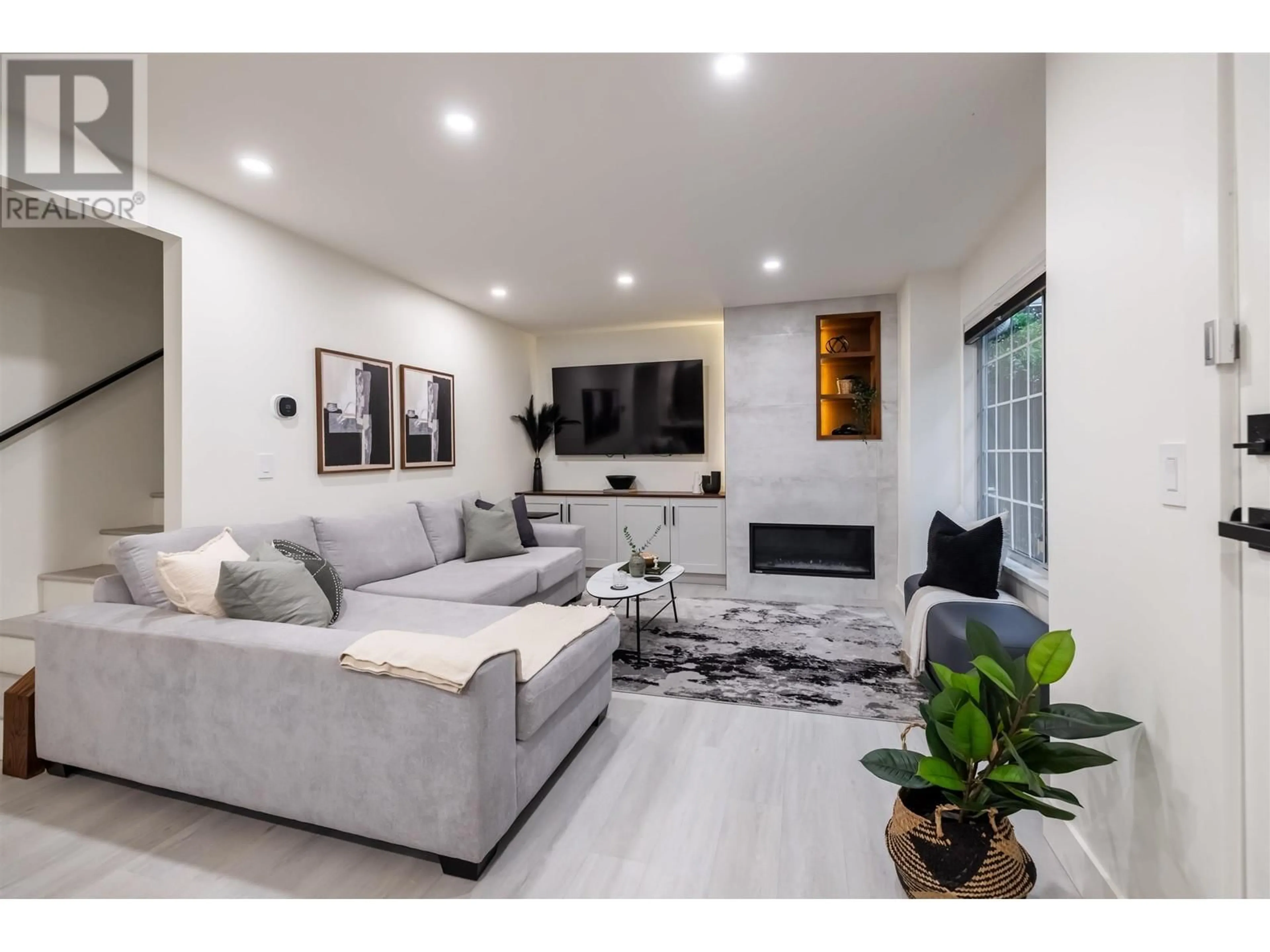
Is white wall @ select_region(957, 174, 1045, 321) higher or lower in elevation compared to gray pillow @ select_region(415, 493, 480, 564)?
higher

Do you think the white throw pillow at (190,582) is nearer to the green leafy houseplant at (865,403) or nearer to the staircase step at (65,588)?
the staircase step at (65,588)

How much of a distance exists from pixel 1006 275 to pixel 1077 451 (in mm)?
1997

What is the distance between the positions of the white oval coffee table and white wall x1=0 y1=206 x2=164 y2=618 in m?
2.84

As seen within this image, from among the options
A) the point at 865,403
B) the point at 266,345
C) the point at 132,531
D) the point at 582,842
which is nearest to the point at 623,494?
the point at 865,403

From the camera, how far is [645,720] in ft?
8.37

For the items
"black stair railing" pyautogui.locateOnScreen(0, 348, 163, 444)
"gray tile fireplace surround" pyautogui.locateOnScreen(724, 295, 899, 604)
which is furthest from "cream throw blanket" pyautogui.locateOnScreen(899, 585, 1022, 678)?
"black stair railing" pyautogui.locateOnScreen(0, 348, 163, 444)

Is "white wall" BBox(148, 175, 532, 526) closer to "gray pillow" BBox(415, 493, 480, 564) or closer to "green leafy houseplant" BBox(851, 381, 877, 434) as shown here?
"gray pillow" BBox(415, 493, 480, 564)

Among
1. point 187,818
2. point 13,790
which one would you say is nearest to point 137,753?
point 187,818

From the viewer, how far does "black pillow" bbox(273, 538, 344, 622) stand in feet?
8.08

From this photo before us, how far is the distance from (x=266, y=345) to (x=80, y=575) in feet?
4.88

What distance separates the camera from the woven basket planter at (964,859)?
1.30m

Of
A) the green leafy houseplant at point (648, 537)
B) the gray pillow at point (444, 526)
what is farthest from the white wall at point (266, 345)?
the green leafy houseplant at point (648, 537)

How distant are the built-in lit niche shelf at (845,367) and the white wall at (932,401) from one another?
0.52 meters

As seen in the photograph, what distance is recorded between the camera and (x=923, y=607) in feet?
9.70
